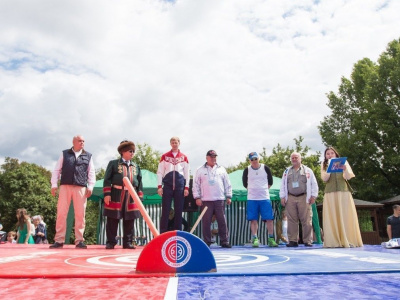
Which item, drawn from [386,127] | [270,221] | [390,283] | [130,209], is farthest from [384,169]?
[390,283]

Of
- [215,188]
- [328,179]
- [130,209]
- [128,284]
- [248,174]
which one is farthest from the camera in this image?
[248,174]

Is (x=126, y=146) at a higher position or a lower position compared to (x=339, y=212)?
higher

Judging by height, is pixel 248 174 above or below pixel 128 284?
above

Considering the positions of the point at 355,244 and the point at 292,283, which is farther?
the point at 355,244

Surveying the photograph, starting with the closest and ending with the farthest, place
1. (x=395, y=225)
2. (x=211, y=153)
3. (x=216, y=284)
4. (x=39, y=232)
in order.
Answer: (x=216, y=284) → (x=211, y=153) → (x=395, y=225) → (x=39, y=232)

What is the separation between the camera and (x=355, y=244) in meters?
5.43

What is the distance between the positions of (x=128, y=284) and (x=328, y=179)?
4562 mm

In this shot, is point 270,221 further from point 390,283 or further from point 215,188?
point 390,283

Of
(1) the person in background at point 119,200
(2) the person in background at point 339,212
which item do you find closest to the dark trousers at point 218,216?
(1) the person in background at point 119,200

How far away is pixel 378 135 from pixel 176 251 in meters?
22.3

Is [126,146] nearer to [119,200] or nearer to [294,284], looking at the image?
[119,200]

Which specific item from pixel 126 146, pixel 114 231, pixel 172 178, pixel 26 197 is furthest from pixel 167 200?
pixel 26 197

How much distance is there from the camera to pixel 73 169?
5.42 metres

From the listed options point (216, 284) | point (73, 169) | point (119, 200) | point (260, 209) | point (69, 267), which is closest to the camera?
point (216, 284)
